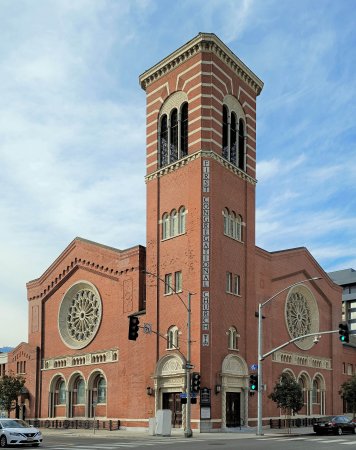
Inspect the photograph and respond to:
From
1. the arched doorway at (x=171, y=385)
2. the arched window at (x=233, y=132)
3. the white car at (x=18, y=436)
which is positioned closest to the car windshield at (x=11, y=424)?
the white car at (x=18, y=436)

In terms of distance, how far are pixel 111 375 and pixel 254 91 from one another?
88.9 feet

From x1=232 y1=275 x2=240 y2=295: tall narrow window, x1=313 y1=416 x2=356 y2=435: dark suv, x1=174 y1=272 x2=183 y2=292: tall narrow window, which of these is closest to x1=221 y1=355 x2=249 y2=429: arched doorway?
x1=232 y1=275 x2=240 y2=295: tall narrow window

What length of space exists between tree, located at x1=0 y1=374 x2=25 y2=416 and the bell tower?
728 inches

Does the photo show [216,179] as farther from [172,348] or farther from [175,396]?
[175,396]

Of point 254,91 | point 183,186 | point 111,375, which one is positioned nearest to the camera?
point 183,186

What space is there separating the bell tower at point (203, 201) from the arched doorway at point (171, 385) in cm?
98

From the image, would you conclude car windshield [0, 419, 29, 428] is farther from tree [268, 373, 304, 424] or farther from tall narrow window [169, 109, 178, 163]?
tall narrow window [169, 109, 178, 163]

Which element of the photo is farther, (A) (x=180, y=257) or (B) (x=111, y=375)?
(B) (x=111, y=375)

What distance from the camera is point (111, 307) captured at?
→ 2142 inches

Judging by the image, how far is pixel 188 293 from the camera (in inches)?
1682

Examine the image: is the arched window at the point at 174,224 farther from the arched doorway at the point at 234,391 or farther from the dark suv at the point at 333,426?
the dark suv at the point at 333,426

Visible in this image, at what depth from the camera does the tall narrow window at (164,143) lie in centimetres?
5238

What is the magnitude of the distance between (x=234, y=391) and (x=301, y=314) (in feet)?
52.1

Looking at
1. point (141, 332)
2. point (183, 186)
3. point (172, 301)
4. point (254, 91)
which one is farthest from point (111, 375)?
point (254, 91)
